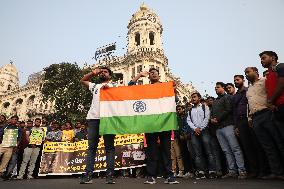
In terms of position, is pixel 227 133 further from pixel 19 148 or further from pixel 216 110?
pixel 19 148

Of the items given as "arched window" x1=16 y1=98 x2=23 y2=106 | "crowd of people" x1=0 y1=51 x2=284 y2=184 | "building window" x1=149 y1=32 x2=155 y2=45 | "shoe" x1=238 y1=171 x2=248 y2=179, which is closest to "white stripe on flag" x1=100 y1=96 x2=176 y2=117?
"crowd of people" x1=0 y1=51 x2=284 y2=184

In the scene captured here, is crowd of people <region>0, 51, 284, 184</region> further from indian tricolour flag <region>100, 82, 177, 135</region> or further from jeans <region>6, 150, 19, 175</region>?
indian tricolour flag <region>100, 82, 177, 135</region>

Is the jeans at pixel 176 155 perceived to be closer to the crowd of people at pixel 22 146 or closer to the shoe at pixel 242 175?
the shoe at pixel 242 175

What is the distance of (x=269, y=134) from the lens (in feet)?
19.7

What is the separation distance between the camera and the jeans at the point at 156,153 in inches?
221

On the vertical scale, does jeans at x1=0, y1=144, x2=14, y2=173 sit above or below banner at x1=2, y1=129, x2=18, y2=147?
below

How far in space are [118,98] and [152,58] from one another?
3623 centimetres

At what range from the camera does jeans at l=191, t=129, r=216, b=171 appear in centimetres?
737

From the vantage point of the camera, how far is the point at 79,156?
1020 centimetres

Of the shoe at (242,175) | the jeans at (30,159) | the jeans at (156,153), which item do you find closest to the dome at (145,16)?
the jeans at (30,159)

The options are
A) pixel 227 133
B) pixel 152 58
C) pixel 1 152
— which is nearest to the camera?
pixel 227 133

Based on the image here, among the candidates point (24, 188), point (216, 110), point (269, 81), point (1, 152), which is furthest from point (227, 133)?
point (1, 152)

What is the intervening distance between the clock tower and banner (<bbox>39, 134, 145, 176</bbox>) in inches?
1332

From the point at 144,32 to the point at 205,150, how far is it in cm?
3850
